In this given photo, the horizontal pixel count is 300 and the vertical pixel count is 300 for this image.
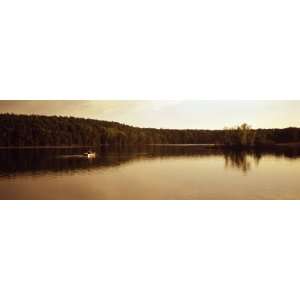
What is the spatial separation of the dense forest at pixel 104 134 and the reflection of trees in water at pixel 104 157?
4.0 inches

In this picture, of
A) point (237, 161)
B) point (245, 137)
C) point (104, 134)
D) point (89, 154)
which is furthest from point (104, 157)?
point (245, 137)

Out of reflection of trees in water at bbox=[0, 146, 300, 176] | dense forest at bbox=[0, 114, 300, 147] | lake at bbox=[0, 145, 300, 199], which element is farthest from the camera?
dense forest at bbox=[0, 114, 300, 147]

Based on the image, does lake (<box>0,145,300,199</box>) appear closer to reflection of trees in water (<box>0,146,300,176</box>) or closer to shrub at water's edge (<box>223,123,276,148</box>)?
reflection of trees in water (<box>0,146,300,176</box>)

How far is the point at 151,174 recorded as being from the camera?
5293mm

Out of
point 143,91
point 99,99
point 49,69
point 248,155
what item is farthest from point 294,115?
point 49,69

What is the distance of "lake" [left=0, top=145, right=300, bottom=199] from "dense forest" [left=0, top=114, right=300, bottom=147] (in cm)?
14

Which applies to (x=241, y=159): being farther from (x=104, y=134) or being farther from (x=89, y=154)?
(x=89, y=154)

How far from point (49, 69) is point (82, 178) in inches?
54.0

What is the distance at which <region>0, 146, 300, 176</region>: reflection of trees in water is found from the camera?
17.5 feet

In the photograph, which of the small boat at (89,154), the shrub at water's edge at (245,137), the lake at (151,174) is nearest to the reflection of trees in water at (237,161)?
the lake at (151,174)

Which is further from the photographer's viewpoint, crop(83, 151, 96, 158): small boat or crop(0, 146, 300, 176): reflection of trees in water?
crop(83, 151, 96, 158): small boat

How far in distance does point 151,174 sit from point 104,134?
2.71ft

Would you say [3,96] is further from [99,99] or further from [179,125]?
[179,125]

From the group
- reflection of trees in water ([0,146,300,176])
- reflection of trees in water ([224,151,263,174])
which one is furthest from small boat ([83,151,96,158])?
reflection of trees in water ([224,151,263,174])
